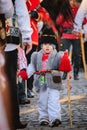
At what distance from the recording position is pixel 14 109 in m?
4.88

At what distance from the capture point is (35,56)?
6.99 meters

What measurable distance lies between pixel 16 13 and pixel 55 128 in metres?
1.96

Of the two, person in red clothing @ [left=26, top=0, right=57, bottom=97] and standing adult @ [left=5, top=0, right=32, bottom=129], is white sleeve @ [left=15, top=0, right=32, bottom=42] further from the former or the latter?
person in red clothing @ [left=26, top=0, right=57, bottom=97]

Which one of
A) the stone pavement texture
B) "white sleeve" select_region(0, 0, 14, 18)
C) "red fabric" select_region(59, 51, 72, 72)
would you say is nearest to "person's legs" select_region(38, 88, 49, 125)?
the stone pavement texture

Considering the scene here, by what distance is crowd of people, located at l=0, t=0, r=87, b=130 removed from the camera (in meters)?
4.61

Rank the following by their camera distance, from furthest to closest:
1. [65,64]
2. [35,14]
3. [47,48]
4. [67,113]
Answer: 1. [35,14]
2. [67,113]
3. [47,48]
4. [65,64]

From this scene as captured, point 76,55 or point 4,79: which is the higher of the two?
point 4,79

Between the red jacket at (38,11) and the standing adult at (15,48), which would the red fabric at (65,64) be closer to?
the red jacket at (38,11)

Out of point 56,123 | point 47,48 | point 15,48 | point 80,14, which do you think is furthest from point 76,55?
point 15,48

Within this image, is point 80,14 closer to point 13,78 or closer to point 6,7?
point 13,78

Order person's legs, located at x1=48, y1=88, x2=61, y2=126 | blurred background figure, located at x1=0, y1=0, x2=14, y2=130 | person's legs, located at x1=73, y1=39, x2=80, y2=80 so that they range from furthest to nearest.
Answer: person's legs, located at x1=73, y1=39, x2=80, y2=80, person's legs, located at x1=48, y1=88, x2=61, y2=126, blurred background figure, located at x1=0, y1=0, x2=14, y2=130

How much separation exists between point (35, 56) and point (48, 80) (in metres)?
0.43

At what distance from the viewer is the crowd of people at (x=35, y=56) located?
15.1 ft

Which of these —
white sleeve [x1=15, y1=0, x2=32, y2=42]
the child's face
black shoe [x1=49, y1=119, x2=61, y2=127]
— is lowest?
black shoe [x1=49, y1=119, x2=61, y2=127]
